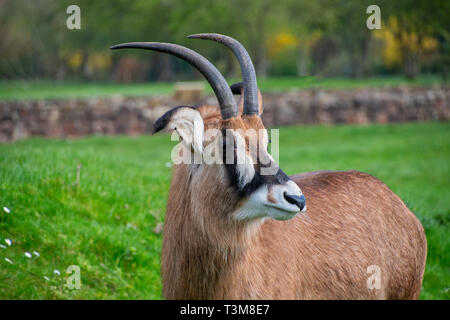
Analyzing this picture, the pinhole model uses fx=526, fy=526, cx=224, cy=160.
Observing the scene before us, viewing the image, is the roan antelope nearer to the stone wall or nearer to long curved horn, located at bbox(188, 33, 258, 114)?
long curved horn, located at bbox(188, 33, 258, 114)

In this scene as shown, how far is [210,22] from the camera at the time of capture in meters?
35.1

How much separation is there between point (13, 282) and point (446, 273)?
5520mm

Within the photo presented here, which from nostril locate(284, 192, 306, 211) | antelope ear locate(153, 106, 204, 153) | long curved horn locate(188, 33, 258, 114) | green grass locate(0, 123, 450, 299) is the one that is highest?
long curved horn locate(188, 33, 258, 114)

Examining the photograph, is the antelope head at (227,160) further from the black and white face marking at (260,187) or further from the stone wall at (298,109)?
the stone wall at (298,109)

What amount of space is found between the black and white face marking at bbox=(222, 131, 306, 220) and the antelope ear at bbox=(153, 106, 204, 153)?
0.20 m

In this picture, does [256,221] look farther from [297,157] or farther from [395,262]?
[297,157]

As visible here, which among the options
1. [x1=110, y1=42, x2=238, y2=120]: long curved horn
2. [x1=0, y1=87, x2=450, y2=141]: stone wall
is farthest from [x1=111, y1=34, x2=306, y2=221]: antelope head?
[x1=0, y1=87, x2=450, y2=141]: stone wall

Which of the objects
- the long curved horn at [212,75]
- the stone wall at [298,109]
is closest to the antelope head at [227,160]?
the long curved horn at [212,75]

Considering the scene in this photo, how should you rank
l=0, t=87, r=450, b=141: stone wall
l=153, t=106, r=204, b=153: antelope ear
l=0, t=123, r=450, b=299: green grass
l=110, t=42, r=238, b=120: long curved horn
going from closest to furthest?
l=153, t=106, r=204, b=153: antelope ear < l=110, t=42, r=238, b=120: long curved horn < l=0, t=123, r=450, b=299: green grass < l=0, t=87, r=450, b=141: stone wall

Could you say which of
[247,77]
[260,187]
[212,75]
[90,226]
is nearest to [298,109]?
[90,226]

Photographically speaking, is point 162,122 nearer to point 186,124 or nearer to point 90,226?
point 186,124

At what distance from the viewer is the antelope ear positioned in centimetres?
376

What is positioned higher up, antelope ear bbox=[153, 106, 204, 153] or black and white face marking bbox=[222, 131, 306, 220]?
antelope ear bbox=[153, 106, 204, 153]

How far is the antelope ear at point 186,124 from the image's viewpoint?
3.76 m
